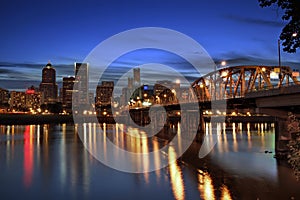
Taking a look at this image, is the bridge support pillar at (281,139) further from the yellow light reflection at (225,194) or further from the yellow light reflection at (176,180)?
the yellow light reflection at (225,194)

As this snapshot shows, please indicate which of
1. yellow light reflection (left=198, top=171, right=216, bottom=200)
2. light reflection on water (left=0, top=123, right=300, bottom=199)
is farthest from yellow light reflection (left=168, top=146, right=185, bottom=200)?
yellow light reflection (left=198, top=171, right=216, bottom=200)

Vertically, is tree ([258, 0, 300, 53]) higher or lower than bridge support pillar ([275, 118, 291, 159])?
higher

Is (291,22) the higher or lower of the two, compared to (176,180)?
higher

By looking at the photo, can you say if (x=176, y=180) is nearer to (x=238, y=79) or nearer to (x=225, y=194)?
(x=225, y=194)

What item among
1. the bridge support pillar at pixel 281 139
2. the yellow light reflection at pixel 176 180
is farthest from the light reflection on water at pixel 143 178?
the bridge support pillar at pixel 281 139

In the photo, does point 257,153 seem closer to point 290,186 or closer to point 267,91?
point 267,91

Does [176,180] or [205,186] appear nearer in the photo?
[205,186]

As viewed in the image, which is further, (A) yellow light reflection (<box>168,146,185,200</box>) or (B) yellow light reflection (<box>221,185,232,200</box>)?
(A) yellow light reflection (<box>168,146,185,200</box>)

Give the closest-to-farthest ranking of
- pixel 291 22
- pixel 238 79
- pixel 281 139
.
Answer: pixel 291 22 < pixel 281 139 < pixel 238 79

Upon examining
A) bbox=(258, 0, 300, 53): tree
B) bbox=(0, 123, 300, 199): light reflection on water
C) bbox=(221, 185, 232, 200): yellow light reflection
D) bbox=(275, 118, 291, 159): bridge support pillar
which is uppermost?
bbox=(258, 0, 300, 53): tree

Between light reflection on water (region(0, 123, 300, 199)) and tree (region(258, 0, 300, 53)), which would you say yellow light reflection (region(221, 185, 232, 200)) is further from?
tree (region(258, 0, 300, 53))

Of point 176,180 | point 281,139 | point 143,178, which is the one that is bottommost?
point 143,178

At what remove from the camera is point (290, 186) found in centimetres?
2738

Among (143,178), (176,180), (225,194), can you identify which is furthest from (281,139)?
(225,194)
